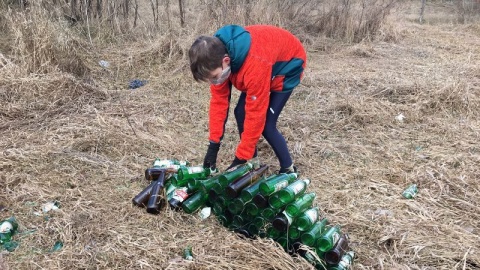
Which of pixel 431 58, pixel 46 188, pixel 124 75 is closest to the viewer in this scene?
pixel 46 188

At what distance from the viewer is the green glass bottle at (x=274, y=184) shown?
8.41 ft

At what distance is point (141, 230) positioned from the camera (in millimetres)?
2842

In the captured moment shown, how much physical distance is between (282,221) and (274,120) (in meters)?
0.97

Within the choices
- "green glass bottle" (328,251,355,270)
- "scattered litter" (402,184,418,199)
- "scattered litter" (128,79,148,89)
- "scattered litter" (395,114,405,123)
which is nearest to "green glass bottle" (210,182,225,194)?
"green glass bottle" (328,251,355,270)

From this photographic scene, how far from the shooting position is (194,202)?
294 centimetres

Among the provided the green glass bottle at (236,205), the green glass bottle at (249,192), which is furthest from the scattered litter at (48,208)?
the green glass bottle at (249,192)

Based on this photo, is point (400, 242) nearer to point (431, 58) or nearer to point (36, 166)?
point (36, 166)

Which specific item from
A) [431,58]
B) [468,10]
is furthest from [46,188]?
[468,10]

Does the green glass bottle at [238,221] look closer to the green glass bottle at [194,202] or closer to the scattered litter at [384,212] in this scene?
the green glass bottle at [194,202]

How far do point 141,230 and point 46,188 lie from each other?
1.00 m

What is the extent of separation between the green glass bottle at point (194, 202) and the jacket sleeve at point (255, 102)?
1.24 ft

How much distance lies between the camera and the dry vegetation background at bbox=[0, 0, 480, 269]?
2.70 metres

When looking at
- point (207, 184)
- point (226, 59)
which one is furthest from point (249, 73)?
point (207, 184)

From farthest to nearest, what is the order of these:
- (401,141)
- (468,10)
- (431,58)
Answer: (468,10)
(431,58)
(401,141)
